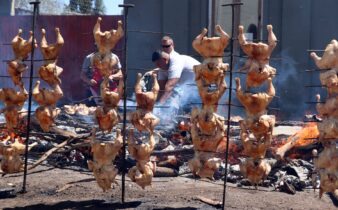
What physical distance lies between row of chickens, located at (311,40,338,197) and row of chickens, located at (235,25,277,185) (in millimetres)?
493

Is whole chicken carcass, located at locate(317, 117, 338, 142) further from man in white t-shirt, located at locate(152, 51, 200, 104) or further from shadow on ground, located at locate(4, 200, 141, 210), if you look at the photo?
man in white t-shirt, located at locate(152, 51, 200, 104)

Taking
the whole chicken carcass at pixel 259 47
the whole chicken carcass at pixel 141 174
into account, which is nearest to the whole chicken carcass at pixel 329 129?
the whole chicken carcass at pixel 259 47

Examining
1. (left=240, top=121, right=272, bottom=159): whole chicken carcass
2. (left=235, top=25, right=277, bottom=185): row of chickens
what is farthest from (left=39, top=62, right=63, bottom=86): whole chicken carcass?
(left=240, top=121, right=272, bottom=159): whole chicken carcass

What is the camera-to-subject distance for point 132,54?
658 inches

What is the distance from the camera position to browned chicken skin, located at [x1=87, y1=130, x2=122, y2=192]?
7.00 metres

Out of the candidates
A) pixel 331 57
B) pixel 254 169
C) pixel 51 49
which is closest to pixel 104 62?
pixel 51 49

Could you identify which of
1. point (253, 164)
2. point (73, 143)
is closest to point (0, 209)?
point (73, 143)

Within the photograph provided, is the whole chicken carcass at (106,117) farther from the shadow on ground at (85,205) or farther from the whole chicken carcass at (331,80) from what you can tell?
the whole chicken carcass at (331,80)

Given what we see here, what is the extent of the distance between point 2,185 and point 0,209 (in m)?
1.21

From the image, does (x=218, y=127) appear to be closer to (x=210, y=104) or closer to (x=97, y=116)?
(x=210, y=104)

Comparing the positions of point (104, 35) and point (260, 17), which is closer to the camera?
point (104, 35)

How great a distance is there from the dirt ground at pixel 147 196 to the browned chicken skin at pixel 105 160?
323 millimetres

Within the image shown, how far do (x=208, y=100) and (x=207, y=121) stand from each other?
0.22 metres

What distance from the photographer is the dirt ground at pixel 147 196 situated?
7.09 metres
